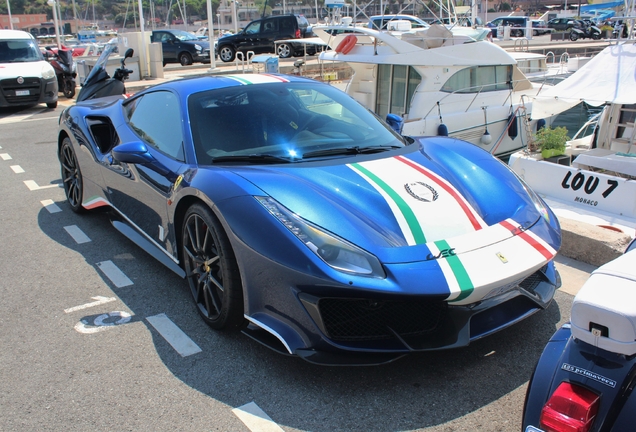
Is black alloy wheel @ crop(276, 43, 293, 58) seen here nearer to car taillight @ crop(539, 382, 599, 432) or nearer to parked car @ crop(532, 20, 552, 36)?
car taillight @ crop(539, 382, 599, 432)

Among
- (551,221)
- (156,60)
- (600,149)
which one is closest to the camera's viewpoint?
(551,221)

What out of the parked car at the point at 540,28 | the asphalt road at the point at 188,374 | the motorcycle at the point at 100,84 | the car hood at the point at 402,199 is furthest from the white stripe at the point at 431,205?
the parked car at the point at 540,28

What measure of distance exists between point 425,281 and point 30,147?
7.85 metres

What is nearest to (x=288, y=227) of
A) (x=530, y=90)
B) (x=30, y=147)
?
(x=30, y=147)

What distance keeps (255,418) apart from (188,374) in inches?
20.1

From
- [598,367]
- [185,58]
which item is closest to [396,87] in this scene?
[598,367]

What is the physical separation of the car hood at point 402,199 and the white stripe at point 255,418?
0.85 meters

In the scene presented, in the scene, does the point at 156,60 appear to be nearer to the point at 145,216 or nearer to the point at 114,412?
the point at 145,216

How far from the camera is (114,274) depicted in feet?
13.5

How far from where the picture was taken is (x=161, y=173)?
362 cm

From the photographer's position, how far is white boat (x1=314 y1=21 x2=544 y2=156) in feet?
29.3

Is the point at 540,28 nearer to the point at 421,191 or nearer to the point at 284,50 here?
the point at 284,50

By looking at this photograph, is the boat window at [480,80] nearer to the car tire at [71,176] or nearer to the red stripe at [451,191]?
the car tire at [71,176]

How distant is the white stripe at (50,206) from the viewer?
560 cm
